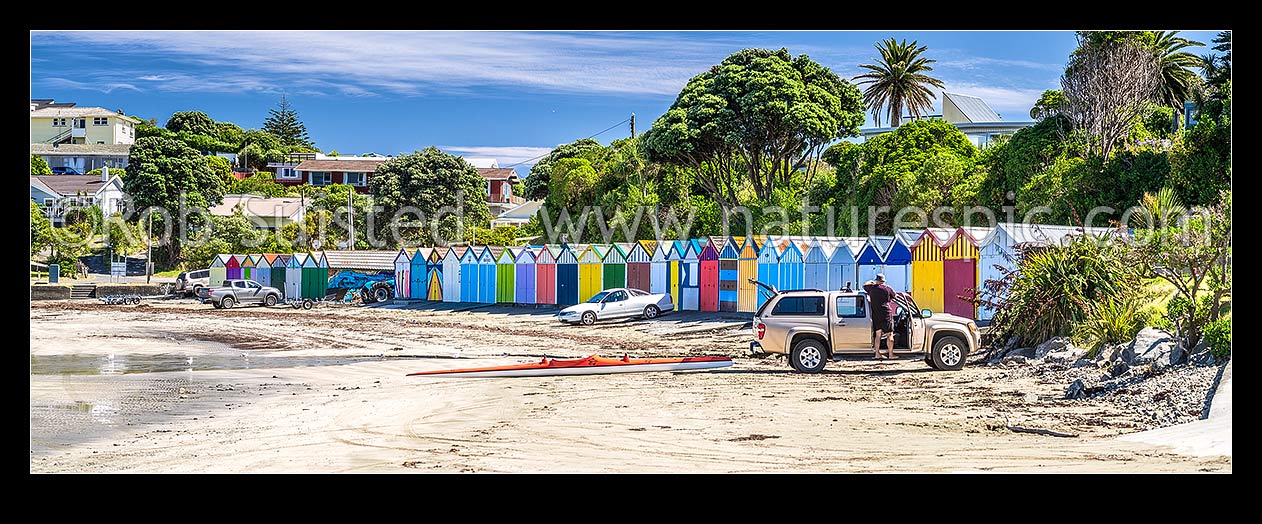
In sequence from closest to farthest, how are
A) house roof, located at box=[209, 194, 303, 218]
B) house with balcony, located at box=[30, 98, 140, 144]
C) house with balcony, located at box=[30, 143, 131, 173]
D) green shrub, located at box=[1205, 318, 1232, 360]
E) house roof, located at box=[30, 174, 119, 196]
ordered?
green shrub, located at box=[1205, 318, 1232, 360]
house roof, located at box=[30, 174, 119, 196]
house roof, located at box=[209, 194, 303, 218]
house with balcony, located at box=[30, 143, 131, 173]
house with balcony, located at box=[30, 98, 140, 144]

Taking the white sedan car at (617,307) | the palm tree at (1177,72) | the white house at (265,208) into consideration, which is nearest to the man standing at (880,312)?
the white sedan car at (617,307)

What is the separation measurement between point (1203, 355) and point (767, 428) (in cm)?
656

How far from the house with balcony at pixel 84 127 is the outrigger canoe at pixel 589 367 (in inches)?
2929

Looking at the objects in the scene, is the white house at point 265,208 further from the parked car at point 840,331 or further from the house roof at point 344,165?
the parked car at point 840,331

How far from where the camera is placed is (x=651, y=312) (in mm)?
33812

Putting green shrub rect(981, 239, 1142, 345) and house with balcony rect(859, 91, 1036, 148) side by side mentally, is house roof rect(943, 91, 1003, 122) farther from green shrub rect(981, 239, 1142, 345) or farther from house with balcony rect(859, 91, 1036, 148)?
green shrub rect(981, 239, 1142, 345)

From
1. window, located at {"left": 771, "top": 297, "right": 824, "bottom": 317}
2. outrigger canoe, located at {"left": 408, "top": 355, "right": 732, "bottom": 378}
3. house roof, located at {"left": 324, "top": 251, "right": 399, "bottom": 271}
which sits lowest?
outrigger canoe, located at {"left": 408, "top": 355, "right": 732, "bottom": 378}

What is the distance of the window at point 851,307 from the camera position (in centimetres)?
1847

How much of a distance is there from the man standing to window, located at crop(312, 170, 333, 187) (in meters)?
74.6

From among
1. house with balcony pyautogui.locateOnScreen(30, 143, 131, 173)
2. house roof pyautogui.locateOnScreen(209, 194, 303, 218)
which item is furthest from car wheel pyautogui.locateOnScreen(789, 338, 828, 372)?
house with balcony pyautogui.locateOnScreen(30, 143, 131, 173)

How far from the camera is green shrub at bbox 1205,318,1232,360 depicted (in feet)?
49.4

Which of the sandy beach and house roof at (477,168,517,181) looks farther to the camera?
house roof at (477,168,517,181)

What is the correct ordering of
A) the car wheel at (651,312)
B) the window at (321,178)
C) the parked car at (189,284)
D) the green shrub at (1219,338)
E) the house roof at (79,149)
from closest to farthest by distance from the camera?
1. the green shrub at (1219,338)
2. the car wheel at (651,312)
3. the parked car at (189,284)
4. the house roof at (79,149)
5. the window at (321,178)
